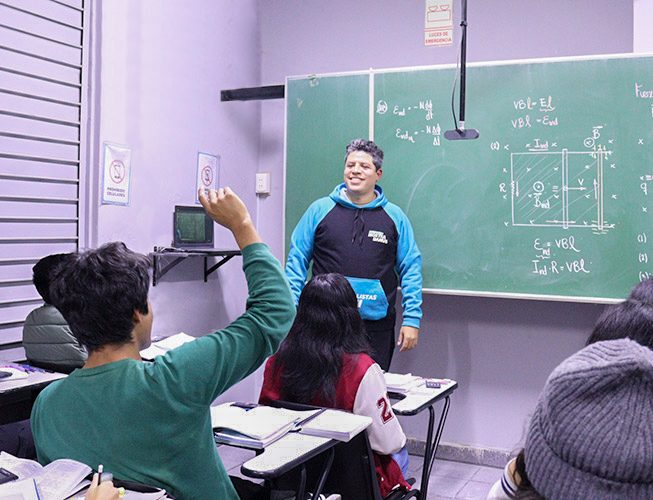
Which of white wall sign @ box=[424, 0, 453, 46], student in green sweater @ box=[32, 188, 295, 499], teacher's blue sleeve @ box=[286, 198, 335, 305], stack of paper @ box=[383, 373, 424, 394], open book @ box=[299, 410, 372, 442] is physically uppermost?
white wall sign @ box=[424, 0, 453, 46]

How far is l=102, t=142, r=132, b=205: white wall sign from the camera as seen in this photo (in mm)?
3322

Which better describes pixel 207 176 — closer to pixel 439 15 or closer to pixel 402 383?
pixel 439 15

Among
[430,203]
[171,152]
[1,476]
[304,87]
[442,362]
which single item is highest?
[304,87]

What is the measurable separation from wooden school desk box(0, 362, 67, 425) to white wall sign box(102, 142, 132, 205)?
99 cm

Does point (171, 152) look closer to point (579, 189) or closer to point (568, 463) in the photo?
point (579, 189)

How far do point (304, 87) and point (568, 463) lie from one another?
11.7ft

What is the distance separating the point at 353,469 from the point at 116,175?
6.66 ft

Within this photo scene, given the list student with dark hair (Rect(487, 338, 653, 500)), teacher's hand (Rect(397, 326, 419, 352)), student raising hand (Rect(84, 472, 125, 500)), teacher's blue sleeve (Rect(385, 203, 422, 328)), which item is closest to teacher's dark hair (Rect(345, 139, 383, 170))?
teacher's blue sleeve (Rect(385, 203, 422, 328))

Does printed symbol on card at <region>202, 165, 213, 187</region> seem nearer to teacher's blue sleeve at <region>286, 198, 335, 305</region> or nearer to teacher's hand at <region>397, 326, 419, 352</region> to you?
teacher's blue sleeve at <region>286, 198, 335, 305</region>

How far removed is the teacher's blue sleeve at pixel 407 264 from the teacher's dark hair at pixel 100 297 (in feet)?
7.74

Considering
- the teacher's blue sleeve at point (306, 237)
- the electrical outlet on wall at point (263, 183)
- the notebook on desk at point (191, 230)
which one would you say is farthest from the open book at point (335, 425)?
the electrical outlet on wall at point (263, 183)

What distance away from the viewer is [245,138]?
4.47m

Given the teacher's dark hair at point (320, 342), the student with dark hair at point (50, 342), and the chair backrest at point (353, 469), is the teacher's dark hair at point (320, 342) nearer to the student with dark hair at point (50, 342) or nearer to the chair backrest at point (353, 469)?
the chair backrest at point (353, 469)

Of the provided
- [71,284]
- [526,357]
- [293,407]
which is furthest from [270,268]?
[526,357]
